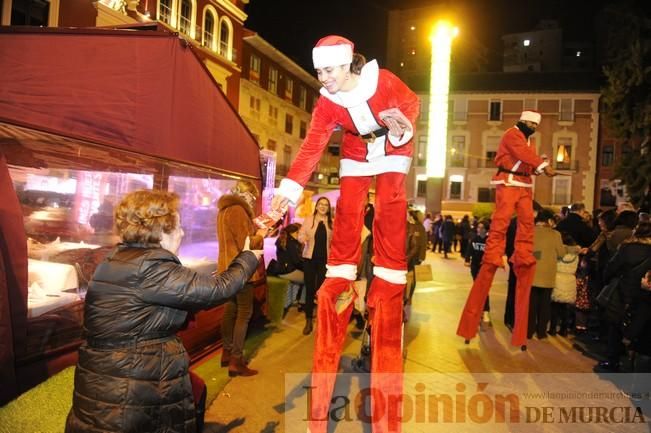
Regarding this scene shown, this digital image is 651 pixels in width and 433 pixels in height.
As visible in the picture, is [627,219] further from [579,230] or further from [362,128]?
[362,128]

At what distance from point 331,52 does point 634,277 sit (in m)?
3.95

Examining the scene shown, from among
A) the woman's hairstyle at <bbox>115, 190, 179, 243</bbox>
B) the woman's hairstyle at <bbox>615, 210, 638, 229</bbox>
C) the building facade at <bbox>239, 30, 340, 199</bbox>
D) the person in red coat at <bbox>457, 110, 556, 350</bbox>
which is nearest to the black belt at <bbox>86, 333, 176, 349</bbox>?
the woman's hairstyle at <bbox>115, 190, 179, 243</bbox>

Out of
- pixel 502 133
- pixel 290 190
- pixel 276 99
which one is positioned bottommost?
pixel 290 190

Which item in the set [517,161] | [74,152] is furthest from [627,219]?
[74,152]

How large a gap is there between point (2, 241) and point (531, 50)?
46.9 metres

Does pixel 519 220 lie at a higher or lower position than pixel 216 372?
higher

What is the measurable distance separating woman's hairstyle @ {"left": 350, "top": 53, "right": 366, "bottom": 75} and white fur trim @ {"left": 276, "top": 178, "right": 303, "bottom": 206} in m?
0.74

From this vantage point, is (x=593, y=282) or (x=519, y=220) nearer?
(x=519, y=220)

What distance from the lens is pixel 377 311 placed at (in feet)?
8.80

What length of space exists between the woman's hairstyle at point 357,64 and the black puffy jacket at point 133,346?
4.87ft

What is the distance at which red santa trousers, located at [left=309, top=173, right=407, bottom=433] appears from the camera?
2566 millimetres

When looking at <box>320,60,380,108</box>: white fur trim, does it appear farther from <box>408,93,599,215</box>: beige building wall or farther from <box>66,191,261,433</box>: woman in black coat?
<box>408,93,599,215</box>: beige building wall

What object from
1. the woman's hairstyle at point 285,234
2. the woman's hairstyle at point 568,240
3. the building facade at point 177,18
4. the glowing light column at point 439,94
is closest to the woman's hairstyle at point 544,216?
the woman's hairstyle at point 568,240

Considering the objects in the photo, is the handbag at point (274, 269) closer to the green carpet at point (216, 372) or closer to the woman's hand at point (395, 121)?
the green carpet at point (216, 372)
